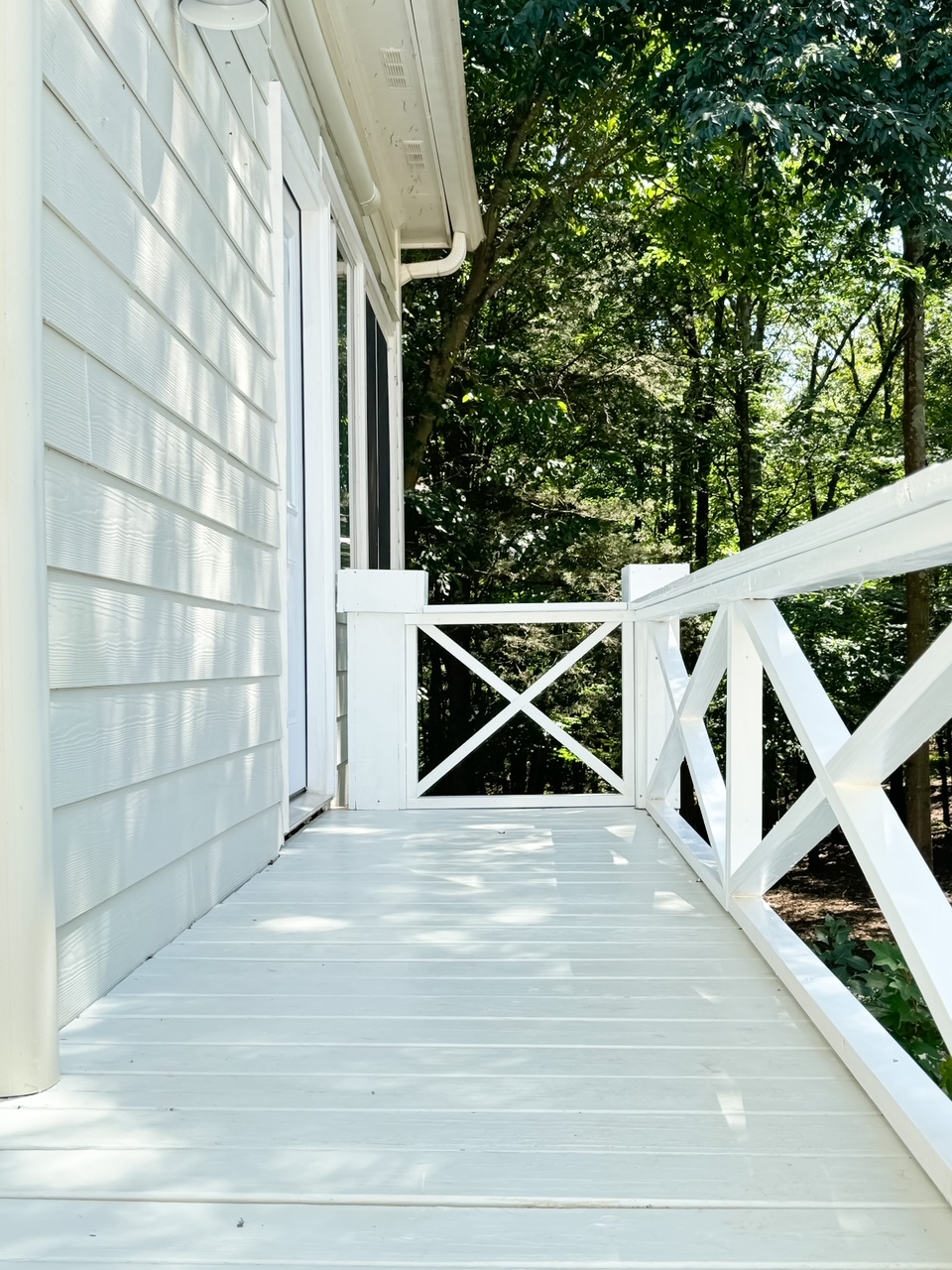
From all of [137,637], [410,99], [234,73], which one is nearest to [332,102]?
[410,99]

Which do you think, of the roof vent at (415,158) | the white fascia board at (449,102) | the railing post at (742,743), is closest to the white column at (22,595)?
the railing post at (742,743)

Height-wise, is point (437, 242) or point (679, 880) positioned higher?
point (437, 242)

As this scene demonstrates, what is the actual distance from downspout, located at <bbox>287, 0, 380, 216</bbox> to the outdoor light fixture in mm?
1371

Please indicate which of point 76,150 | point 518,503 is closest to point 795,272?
point 518,503

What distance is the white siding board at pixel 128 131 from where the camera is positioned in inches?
70.4

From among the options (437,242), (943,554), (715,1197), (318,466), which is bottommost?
(715,1197)

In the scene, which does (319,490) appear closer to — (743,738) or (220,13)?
(220,13)

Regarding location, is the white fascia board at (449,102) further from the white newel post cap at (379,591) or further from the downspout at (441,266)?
the white newel post cap at (379,591)

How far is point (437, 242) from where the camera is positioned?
6996 millimetres

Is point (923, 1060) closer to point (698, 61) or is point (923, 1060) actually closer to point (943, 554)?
point (943, 554)

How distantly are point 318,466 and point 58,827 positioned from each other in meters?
2.59

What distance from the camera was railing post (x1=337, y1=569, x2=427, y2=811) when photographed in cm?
428

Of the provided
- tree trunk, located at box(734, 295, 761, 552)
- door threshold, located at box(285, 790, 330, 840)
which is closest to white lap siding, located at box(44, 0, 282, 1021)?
door threshold, located at box(285, 790, 330, 840)

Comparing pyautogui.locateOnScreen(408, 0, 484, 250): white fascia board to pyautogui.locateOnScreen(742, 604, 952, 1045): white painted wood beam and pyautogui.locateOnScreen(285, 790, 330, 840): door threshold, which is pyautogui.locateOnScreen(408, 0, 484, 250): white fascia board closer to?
pyautogui.locateOnScreen(285, 790, 330, 840): door threshold
